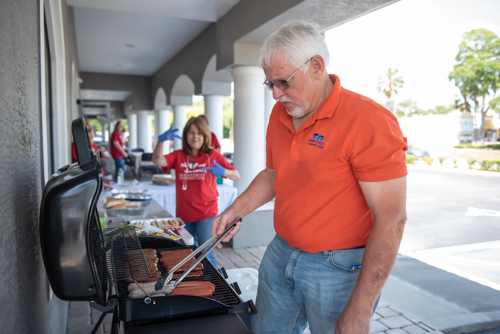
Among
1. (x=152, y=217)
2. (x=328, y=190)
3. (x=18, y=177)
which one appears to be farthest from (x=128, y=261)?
(x=152, y=217)

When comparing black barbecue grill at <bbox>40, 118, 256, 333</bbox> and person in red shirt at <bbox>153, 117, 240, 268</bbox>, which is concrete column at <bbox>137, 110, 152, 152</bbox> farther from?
black barbecue grill at <bbox>40, 118, 256, 333</bbox>

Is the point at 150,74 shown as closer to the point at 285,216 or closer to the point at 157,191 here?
the point at 157,191

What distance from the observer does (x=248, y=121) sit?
558 cm

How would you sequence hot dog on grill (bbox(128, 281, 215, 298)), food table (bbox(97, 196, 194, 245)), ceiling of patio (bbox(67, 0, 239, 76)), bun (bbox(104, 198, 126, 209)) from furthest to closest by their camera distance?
1. ceiling of patio (bbox(67, 0, 239, 76))
2. bun (bbox(104, 198, 126, 209))
3. food table (bbox(97, 196, 194, 245))
4. hot dog on grill (bbox(128, 281, 215, 298))

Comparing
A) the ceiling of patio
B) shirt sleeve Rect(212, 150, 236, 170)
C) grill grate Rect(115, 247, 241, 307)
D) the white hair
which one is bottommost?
grill grate Rect(115, 247, 241, 307)

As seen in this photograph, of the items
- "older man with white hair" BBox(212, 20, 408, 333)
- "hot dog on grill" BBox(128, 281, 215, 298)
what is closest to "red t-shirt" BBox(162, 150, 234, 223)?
"older man with white hair" BBox(212, 20, 408, 333)

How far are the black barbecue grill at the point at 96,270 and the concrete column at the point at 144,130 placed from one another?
45.3ft

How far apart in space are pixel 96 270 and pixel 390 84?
123 ft

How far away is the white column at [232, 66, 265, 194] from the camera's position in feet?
18.2

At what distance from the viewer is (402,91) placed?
118ft

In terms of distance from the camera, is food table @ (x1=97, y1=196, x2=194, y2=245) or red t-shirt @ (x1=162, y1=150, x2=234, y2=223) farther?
red t-shirt @ (x1=162, y1=150, x2=234, y2=223)

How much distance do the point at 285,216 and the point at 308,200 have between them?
0.15 m

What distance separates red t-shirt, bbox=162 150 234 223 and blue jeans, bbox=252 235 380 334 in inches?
73.3

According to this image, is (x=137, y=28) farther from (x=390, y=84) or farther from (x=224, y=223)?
(x=390, y=84)
